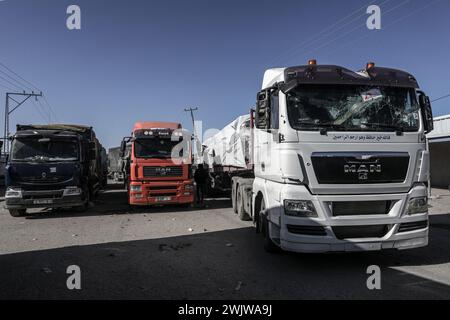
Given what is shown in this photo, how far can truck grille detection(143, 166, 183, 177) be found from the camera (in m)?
12.0

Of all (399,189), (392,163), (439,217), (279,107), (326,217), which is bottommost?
(439,217)

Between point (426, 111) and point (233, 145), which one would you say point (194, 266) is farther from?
point (233, 145)

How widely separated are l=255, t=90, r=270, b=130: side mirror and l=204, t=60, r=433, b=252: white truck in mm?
179

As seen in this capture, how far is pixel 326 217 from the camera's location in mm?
5098

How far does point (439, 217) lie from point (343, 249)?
745 cm

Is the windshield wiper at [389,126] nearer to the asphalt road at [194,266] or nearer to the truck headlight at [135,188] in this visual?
the asphalt road at [194,266]

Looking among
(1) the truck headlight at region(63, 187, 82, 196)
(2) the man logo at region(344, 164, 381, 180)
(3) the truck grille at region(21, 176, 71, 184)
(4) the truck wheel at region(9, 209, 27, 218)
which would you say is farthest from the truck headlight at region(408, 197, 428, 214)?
(4) the truck wheel at region(9, 209, 27, 218)

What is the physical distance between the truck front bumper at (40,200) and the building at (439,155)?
19210mm

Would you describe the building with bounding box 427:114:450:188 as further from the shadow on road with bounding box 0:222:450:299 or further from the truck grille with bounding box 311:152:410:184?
the truck grille with bounding box 311:152:410:184

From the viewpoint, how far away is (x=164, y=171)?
12.2 metres
